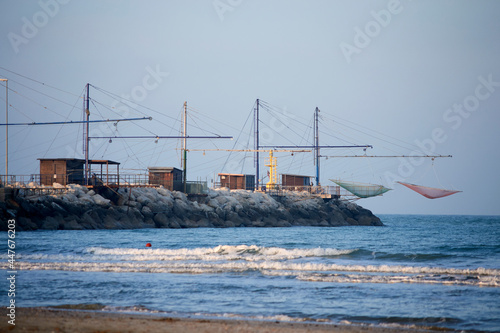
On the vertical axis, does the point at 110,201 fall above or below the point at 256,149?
below

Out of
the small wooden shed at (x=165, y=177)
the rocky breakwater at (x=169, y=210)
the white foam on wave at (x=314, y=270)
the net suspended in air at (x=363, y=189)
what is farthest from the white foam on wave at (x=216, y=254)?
the net suspended in air at (x=363, y=189)

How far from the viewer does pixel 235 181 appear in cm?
6881

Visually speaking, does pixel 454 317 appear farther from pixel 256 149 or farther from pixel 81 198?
pixel 256 149

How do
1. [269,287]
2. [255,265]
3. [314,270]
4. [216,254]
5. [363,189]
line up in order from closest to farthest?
[269,287]
[314,270]
[255,265]
[216,254]
[363,189]

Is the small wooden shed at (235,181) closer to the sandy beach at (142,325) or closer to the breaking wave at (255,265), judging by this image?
the breaking wave at (255,265)

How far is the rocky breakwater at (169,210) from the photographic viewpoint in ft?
125

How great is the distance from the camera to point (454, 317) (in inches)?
424

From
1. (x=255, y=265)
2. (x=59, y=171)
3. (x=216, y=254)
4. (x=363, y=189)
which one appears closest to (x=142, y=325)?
(x=255, y=265)

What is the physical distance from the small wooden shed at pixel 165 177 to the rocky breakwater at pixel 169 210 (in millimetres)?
2585

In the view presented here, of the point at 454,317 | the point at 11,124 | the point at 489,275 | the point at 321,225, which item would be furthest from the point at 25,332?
the point at 321,225

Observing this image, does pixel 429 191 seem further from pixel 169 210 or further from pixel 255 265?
pixel 255 265

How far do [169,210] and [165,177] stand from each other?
8.75m

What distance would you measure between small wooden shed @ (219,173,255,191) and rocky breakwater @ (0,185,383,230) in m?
6.62

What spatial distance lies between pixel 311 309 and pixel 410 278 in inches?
211
